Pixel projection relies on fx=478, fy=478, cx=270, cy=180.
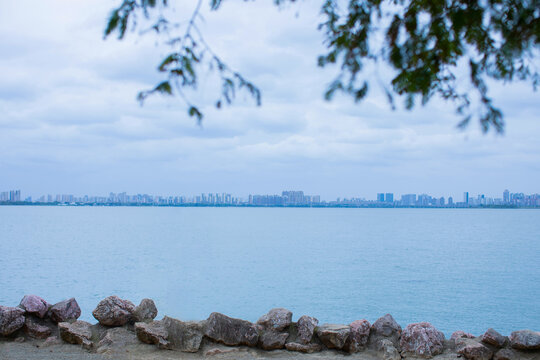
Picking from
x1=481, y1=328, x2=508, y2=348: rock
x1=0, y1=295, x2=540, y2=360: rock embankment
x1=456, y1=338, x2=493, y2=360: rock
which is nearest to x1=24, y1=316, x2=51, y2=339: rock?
x1=0, y1=295, x2=540, y2=360: rock embankment

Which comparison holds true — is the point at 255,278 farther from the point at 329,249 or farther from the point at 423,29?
the point at 423,29

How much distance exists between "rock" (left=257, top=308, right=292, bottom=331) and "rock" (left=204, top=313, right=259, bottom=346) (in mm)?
198

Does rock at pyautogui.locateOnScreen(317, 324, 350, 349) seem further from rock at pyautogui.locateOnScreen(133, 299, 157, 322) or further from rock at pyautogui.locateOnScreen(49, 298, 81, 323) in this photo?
rock at pyautogui.locateOnScreen(49, 298, 81, 323)

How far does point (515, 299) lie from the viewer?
23.8 metres

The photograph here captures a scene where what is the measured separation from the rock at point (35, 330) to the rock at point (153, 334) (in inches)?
54.9

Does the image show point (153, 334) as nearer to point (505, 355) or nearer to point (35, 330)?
point (35, 330)

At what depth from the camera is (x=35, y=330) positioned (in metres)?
7.04

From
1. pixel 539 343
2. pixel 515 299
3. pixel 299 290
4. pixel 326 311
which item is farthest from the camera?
pixel 299 290

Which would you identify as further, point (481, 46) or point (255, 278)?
point (255, 278)

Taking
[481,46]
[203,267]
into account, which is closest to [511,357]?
[481,46]

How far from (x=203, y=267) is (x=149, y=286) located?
28.2 ft

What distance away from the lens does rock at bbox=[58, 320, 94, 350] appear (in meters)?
6.82

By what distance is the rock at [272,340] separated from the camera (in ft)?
22.1

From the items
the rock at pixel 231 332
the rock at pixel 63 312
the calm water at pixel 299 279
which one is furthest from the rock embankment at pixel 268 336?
the calm water at pixel 299 279
